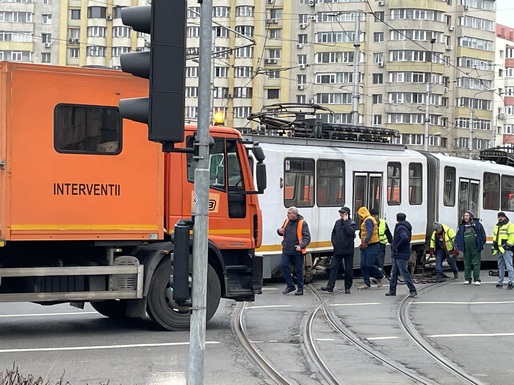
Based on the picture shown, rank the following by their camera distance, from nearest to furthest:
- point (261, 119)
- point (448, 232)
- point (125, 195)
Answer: point (125, 195) → point (261, 119) → point (448, 232)

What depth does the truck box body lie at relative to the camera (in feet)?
42.7

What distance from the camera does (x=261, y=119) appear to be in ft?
75.2

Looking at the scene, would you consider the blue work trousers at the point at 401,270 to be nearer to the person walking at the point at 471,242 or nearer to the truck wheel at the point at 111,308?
the person walking at the point at 471,242

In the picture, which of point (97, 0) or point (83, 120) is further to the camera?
point (97, 0)

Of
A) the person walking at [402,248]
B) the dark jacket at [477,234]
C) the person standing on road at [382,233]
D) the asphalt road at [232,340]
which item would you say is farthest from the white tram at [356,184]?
the asphalt road at [232,340]

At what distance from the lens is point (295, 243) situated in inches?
790

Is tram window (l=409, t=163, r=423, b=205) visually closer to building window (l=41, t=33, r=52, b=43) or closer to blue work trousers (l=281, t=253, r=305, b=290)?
blue work trousers (l=281, t=253, r=305, b=290)

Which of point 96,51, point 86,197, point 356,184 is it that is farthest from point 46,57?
point 86,197

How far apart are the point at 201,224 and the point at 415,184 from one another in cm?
1986

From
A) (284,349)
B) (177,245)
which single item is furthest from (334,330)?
(177,245)

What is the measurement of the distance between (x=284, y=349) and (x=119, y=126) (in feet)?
11.3

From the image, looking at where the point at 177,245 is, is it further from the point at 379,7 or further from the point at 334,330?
the point at 379,7

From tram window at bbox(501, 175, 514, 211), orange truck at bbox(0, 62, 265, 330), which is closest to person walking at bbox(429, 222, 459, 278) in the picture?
tram window at bbox(501, 175, 514, 211)

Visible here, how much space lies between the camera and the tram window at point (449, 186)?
28.0 meters
